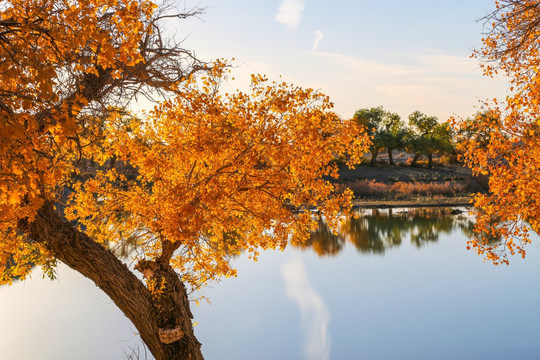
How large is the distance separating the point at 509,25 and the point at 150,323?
293 inches

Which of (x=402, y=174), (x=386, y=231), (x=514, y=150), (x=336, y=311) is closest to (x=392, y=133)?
(x=402, y=174)

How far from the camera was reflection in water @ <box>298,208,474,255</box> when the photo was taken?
27062mm

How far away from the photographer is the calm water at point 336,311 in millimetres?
15961

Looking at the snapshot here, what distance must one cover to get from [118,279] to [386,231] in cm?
2363

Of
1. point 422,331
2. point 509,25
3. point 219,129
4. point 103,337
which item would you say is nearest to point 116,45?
point 219,129

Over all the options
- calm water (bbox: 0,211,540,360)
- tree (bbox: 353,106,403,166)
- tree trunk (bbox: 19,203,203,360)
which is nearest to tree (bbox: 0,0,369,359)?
tree trunk (bbox: 19,203,203,360)

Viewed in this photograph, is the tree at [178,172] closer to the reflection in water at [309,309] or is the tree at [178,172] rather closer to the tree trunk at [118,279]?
the tree trunk at [118,279]

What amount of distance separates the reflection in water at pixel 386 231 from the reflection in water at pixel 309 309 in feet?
11.3

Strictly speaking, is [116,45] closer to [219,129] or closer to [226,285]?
[219,129]

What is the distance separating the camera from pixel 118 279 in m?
7.48

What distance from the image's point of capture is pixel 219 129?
7879mm

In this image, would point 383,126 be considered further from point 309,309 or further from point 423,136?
point 309,309

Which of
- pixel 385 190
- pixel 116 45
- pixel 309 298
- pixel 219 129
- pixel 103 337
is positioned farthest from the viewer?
pixel 385 190

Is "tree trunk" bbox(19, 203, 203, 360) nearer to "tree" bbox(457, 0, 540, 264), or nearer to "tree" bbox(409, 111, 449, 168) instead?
"tree" bbox(457, 0, 540, 264)
